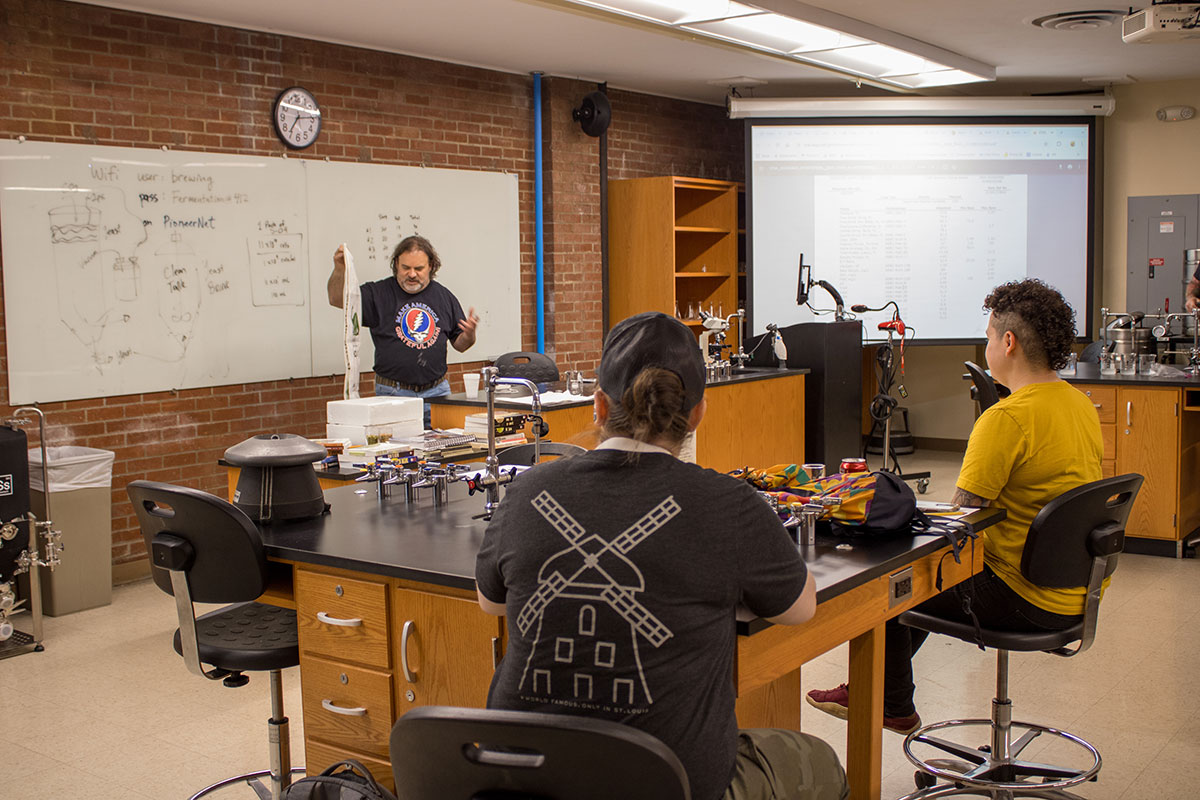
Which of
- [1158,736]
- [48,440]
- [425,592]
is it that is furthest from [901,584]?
[48,440]

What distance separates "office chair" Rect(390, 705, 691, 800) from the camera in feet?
4.41

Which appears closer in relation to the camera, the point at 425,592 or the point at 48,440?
the point at 425,592

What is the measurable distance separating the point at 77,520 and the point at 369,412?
5.42ft

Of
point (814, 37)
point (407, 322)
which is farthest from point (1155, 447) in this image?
point (407, 322)

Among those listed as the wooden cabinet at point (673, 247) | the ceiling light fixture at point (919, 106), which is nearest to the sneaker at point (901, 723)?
the wooden cabinet at point (673, 247)

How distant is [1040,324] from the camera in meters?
2.76

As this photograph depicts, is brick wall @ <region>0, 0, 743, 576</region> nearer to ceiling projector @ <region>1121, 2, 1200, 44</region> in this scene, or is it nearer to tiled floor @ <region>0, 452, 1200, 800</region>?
tiled floor @ <region>0, 452, 1200, 800</region>

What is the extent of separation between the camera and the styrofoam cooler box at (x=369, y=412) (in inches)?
160

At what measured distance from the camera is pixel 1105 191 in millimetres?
8469

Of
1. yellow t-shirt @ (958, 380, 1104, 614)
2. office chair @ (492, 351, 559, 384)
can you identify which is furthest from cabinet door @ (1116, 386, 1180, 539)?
yellow t-shirt @ (958, 380, 1104, 614)

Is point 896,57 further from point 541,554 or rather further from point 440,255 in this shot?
point 541,554

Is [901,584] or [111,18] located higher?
[111,18]

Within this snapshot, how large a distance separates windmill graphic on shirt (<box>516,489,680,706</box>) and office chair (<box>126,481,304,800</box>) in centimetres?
100

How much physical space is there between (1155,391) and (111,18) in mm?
5294
